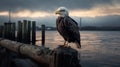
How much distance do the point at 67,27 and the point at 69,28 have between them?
7cm

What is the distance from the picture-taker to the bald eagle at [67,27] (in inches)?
184

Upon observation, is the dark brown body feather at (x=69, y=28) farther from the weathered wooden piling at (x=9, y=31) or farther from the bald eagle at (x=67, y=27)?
the weathered wooden piling at (x=9, y=31)

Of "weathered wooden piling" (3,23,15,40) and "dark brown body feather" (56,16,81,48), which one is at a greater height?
"dark brown body feather" (56,16,81,48)

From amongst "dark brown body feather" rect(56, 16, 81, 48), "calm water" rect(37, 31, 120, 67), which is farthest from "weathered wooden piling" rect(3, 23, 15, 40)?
"dark brown body feather" rect(56, 16, 81, 48)

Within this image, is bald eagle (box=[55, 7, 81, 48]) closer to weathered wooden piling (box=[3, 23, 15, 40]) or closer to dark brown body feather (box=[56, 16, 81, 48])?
dark brown body feather (box=[56, 16, 81, 48])

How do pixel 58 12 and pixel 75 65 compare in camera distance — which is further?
pixel 58 12

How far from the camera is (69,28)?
4852 mm

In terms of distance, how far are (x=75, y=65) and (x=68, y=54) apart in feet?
0.55

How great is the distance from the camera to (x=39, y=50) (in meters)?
4.16

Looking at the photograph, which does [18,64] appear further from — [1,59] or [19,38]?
[19,38]

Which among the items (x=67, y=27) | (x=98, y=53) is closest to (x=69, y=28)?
(x=67, y=27)

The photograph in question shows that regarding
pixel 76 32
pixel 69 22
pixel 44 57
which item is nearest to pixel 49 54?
pixel 44 57

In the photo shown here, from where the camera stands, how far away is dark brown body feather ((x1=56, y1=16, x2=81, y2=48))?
15.2 ft

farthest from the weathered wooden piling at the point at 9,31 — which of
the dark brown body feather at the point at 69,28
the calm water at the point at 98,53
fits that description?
the dark brown body feather at the point at 69,28
